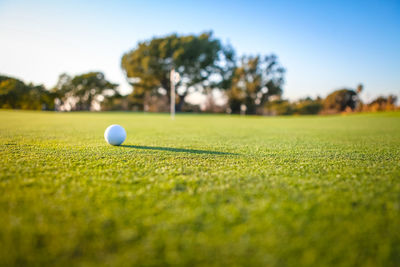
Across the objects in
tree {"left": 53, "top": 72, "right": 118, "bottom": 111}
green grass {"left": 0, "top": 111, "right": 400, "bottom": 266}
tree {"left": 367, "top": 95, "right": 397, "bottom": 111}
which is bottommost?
green grass {"left": 0, "top": 111, "right": 400, "bottom": 266}

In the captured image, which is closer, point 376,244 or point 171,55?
point 376,244

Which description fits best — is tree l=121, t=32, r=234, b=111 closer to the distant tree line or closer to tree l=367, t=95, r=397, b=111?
the distant tree line

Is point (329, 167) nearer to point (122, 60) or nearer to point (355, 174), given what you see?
point (355, 174)

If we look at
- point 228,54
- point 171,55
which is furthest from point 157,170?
point 228,54

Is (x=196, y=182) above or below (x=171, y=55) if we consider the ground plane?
below

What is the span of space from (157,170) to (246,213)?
1.25 metres

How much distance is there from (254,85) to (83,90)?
39660mm

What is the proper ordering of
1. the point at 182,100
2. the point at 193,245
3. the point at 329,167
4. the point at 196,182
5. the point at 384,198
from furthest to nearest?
the point at 182,100, the point at 329,167, the point at 196,182, the point at 384,198, the point at 193,245

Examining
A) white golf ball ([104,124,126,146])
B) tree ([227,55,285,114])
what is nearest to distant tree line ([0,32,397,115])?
tree ([227,55,285,114])

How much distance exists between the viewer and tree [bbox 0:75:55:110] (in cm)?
3700

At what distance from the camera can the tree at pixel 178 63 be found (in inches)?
1396

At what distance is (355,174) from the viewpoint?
2.22 m

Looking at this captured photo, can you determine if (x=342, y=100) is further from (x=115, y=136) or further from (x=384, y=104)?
(x=115, y=136)

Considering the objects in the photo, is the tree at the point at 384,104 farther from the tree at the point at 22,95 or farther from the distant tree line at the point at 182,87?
the tree at the point at 22,95
